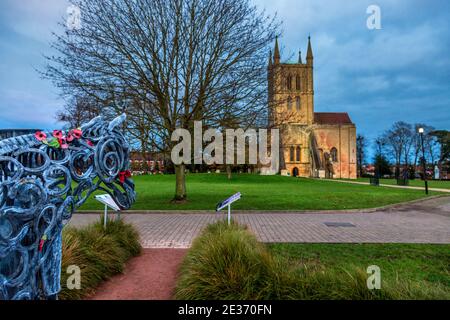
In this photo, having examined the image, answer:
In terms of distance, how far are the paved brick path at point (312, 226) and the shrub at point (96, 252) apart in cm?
98

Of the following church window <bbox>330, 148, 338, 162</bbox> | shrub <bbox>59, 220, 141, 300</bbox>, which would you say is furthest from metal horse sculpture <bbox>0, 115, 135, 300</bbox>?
church window <bbox>330, 148, 338, 162</bbox>

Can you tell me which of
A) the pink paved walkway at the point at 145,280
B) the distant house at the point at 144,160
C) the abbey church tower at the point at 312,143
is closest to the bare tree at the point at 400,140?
the abbey church tower at the point at 312,143

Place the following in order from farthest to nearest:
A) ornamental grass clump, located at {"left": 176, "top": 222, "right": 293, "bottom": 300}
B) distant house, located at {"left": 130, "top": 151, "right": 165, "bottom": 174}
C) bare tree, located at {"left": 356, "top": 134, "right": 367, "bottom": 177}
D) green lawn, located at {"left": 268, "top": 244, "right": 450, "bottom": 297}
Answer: bare tree, located at {"left": 356, "top": 134, "right": 367, "bottom": 177}, distant house, located at {"left": 130, "top": 151, "right": 165, "bottom": 174}, green lawn, located at {"left": 268, "top": 244, "right": 450, "bottom": 297}, ornamental grass clump, located at {"left": 176, "top": 222, "right": 293, "bottom": 300}

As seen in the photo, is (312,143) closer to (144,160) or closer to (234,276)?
(144,160)

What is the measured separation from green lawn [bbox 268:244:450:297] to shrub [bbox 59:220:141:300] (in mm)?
2900

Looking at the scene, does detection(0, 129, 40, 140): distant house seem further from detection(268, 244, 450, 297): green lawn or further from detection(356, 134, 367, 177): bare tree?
detection(356, 134, 367, 177): bare tree

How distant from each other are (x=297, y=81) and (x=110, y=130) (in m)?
66.7

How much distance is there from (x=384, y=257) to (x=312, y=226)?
12.0ft

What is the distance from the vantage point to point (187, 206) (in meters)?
13.3

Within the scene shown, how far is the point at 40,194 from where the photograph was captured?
270 centimetres

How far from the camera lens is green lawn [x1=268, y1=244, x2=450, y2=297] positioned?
462 centimetres

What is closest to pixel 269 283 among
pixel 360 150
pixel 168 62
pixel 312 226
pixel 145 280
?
pixel 145 280

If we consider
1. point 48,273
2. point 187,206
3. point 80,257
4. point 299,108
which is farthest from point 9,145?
point 299,108
